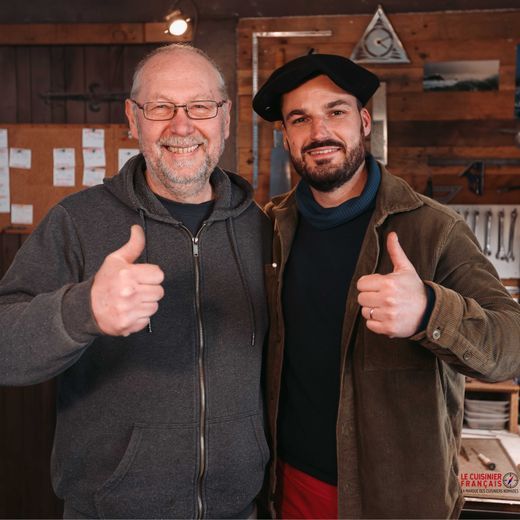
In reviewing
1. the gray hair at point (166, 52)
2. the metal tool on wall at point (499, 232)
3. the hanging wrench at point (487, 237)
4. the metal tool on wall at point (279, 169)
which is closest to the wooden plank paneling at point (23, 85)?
the metal tool on wall at point (279, 169)

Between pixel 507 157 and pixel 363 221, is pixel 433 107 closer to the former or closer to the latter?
pixel 507 157

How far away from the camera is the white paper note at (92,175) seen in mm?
3672

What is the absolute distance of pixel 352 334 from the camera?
1590 mm

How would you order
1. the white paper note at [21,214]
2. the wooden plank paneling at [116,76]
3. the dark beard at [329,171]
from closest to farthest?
1. the dark beard at [329,171]
2. the wooden plank paneling at [116,76]
3. the white paper note at [21,214]

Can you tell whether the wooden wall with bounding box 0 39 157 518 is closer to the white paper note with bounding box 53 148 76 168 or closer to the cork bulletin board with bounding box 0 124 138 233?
the cork bulletin board with bounding box 0 124 138 233

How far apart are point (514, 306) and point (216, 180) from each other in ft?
2.93

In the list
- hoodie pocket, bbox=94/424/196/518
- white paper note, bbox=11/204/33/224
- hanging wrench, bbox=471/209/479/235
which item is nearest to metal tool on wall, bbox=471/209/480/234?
hanging wrench, bbox=471/209/479/235

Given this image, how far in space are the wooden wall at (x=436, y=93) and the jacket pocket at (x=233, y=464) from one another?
222 centimetres

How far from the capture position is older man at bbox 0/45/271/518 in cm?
149

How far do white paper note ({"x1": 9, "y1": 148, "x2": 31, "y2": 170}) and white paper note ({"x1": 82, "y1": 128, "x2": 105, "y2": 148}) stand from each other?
373 millimetres

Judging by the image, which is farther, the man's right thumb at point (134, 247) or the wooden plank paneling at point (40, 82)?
the wooden plank paneling at point (40, 82)

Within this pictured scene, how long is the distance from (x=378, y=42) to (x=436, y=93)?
432 millimetres

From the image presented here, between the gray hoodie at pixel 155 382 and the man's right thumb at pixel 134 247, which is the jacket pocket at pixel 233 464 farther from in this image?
the man's right thumb at pixel 134 247

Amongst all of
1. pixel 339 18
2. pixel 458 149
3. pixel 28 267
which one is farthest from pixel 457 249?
pixel 339 18
